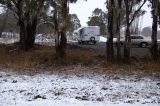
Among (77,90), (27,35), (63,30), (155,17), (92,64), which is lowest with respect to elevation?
(77,90)

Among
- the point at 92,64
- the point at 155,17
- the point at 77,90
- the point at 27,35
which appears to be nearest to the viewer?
the point at 77,90

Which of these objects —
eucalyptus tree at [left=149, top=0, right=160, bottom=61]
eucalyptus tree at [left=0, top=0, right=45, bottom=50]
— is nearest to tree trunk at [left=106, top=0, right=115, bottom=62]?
eucalyptus tree at [left=149, top=0, right=160, bottom=61]

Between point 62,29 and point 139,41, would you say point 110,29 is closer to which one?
point 62,29

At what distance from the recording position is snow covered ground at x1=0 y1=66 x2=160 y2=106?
12.4 meters

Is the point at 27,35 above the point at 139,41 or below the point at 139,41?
above

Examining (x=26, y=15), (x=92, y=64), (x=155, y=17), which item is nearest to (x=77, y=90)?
(x=92, y=64)

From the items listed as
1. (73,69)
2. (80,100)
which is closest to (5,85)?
(80,100)

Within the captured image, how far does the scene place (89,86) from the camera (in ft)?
52.6

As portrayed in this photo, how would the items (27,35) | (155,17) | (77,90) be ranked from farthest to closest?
1. (27,35)
2. (155,17)
3. (77,90)

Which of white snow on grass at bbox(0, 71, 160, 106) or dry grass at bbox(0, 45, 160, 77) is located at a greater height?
dry grass at bbox(0, 45, 160, 77)

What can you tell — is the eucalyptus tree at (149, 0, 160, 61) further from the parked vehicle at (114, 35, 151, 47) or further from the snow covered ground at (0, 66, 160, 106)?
the parked vehicle at (114, 35, 151, 47)

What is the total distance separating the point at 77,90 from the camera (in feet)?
49.2

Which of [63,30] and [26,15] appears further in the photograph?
[26,15]

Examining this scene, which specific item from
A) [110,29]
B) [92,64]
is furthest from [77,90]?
[110,29]
